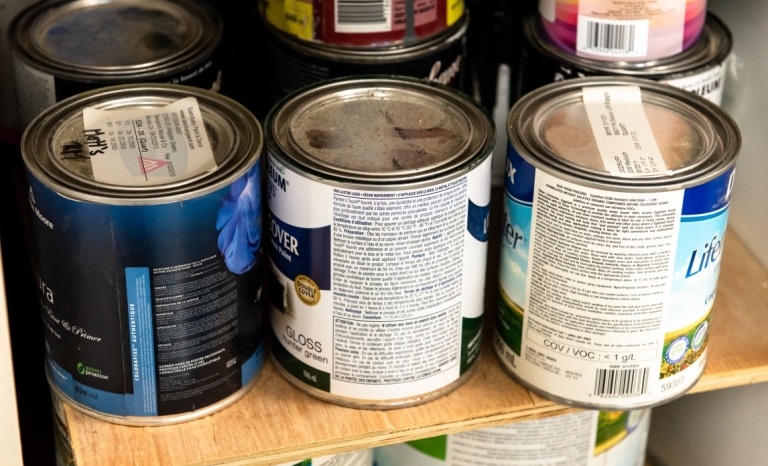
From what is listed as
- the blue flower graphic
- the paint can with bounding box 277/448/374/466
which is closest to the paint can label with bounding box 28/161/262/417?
the blue flower graphic

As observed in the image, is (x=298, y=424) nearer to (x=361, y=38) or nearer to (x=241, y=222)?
(x=241, y=222)

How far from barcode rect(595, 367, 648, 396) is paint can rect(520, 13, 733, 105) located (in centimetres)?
26

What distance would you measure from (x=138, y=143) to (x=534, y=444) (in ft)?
1.63

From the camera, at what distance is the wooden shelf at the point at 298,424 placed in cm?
80

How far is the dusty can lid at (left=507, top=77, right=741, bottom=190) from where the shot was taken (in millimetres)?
748

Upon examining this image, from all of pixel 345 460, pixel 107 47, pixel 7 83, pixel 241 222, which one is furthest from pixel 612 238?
pixel 7 83

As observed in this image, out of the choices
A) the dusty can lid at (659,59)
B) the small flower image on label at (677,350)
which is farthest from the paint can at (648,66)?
the small flower image on label at (677,350)

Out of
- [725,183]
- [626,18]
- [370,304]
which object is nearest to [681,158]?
[725,183]

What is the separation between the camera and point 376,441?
2.72ft

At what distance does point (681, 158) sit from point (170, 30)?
19.7 inches

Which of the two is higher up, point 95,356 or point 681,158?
point 681,158

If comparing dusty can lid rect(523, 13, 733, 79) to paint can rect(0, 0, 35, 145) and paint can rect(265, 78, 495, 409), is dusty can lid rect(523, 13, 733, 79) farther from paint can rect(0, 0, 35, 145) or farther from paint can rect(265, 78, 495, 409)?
paint can rect(0, 0, 35, 145)

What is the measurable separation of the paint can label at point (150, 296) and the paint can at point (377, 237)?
39 millimetres

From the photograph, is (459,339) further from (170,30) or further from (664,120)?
(170,30)
